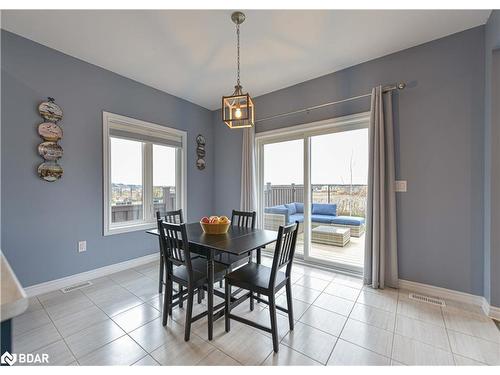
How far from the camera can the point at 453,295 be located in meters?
2.38

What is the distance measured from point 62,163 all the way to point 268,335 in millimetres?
2884

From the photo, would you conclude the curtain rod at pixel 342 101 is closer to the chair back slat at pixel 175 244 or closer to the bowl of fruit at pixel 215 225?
the bowl of fruit at pixel 215 225

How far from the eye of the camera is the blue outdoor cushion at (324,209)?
11.2 feet

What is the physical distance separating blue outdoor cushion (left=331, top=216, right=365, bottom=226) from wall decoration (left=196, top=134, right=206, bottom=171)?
2.54m

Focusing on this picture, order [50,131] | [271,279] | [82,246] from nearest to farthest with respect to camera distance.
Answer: [271,279], [50,131], [82,246]

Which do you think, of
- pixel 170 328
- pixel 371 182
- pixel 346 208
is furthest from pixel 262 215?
pixel 170 328

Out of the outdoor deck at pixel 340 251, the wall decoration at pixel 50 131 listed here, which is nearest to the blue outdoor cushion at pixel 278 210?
the outdoor deck at pixel 340 251

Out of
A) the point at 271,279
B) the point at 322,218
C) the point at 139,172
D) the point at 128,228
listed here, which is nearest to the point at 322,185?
the point at 322,218

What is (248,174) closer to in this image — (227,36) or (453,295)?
(227,36)

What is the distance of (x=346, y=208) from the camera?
331 centimetres

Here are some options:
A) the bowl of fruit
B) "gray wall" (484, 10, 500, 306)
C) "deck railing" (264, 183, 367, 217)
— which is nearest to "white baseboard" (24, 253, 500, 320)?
"gray wall" (484, 10, 500, 306)

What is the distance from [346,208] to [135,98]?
3493mm

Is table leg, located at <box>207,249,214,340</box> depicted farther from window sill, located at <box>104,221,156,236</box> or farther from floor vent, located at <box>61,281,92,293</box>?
window sill, located at <box>104,221,156,236</box>
